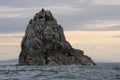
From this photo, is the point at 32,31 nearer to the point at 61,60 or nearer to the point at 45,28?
the point at 45,28

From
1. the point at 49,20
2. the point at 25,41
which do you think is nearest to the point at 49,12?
the point at 49,20

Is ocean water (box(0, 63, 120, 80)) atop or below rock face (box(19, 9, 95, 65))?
below

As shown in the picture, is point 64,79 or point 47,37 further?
point 47,37

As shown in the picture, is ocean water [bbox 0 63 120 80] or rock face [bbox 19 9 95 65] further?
rock face [bbox 19 9 95 65]

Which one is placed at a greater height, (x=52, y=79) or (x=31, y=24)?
(x=31, y=24)

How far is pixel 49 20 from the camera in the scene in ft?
638

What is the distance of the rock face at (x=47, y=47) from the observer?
18775 cm

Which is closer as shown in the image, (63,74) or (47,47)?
(63,74)

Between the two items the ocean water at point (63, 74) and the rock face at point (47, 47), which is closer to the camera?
the ocean water at point (63, 74)

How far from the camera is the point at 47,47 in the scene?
189250 millimetres

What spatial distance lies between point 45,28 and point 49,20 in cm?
553

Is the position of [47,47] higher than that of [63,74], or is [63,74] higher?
[47,47]

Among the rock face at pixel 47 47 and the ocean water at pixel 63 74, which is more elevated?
the rock face at pixel 47 47

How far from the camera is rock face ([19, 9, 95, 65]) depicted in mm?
187750
